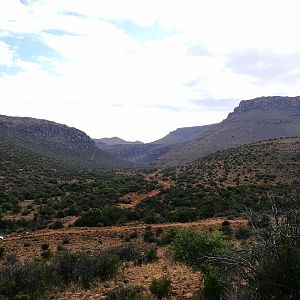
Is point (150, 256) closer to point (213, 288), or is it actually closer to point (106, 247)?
point (106, 247)

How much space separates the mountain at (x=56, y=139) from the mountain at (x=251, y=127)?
961 inches

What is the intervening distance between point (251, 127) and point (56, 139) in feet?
220

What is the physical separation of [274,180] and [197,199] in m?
14.3

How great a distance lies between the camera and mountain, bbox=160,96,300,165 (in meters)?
131

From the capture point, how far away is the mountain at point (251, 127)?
131400 millimetres

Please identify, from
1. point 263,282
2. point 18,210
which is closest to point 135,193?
point 18,210

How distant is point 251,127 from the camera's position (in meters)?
146

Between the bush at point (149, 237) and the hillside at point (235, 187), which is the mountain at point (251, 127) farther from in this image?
the bush at point (149, 237)

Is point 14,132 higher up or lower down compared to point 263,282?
higher up

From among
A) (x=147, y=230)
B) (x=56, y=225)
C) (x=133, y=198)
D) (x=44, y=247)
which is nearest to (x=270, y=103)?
(x=133, y=198)

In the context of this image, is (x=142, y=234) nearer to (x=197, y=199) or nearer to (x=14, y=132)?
(x=197, y=199)

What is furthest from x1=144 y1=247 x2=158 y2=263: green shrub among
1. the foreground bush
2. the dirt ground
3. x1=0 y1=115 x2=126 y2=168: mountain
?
x1=0 y1=115 x2=126 y2=168: mountain

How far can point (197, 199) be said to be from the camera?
3500 centimetres

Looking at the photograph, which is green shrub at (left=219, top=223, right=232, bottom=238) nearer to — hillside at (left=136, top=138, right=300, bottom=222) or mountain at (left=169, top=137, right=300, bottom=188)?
hillside at (left=136, top=138, right=300, bottom=222)
